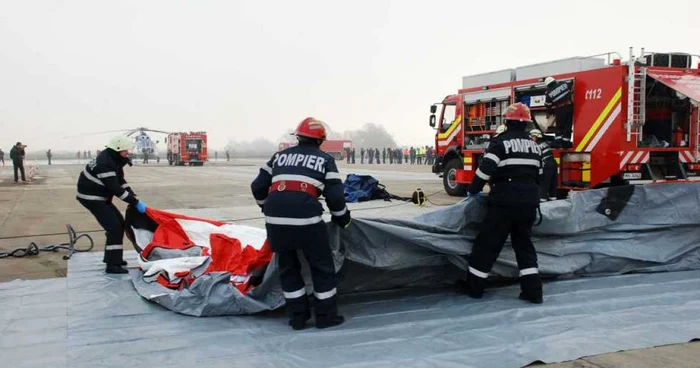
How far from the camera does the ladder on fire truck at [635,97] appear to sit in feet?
32.0

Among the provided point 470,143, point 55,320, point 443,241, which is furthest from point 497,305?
point 470,143

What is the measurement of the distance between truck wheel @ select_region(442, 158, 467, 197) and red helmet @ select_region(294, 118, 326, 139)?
35.0 feet

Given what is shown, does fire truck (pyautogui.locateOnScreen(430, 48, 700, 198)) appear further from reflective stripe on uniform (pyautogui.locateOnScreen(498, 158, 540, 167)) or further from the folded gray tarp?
reflective stripe on uniform (pyautogui.locateOnScreen(498, 158, 540, 167))

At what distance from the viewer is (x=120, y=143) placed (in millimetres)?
6160

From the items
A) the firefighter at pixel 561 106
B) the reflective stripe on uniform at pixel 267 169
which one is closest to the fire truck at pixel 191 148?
the firefighter at pixel 561 106

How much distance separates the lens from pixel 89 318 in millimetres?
4473

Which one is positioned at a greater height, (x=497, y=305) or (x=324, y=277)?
(x=324, y=277)

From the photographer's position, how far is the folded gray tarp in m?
4.61

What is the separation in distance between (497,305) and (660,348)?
51.6 inches

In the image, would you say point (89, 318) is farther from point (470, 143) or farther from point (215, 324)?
point (470, 143)

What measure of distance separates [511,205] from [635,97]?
21.3 ft

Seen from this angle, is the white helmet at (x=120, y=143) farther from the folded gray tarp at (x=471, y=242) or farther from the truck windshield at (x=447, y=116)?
the truck windshield at (x=447, y=116)

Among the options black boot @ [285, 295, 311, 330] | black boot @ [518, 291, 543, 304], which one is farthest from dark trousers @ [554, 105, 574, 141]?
black boot @ [285, 295, 311, 330]

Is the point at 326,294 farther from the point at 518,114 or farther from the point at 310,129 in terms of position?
the point at 518,114
